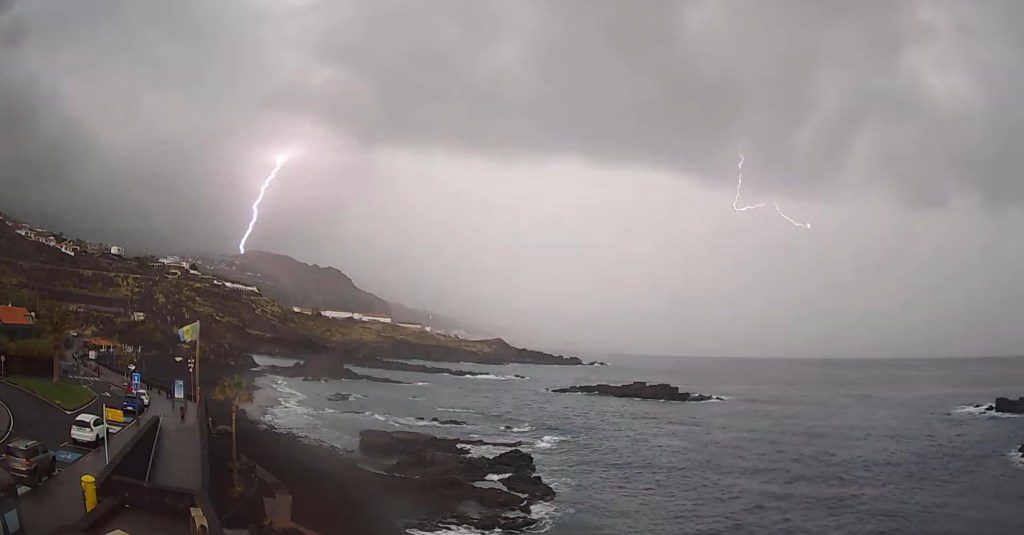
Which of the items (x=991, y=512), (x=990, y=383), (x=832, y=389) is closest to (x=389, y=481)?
(x=991, y=512)

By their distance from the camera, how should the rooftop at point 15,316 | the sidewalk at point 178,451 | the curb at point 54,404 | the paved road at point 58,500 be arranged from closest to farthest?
1. the paved road at point 58,500
2. the sidewalk at point 178,451
3. the curb at point 54,404
4. the rooftop at point 15,316

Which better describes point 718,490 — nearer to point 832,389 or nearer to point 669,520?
point 669,520

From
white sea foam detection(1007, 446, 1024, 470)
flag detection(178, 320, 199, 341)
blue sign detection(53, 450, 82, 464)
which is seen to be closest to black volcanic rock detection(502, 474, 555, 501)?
flag detection(178, 320, 199, 341)

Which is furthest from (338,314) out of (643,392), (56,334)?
(643,392)

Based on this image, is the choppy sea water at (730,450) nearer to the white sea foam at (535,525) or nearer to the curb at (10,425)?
the white sea foam at (535,525)

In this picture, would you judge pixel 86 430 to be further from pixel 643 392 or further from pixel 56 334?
pixel 643 392

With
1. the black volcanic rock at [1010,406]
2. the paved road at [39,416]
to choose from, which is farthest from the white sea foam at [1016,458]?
the paved road at [39,416]
